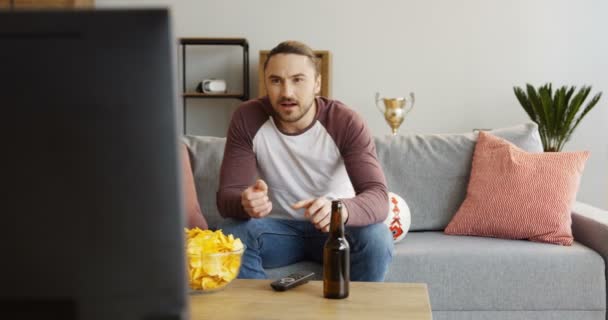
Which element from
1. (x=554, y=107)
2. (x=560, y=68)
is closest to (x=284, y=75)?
(x=554, y=107)

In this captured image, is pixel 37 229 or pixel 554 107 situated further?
pixel 554 107

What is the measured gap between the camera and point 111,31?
0.42 meters

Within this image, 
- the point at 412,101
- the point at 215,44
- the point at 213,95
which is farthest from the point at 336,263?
the point at 215,44

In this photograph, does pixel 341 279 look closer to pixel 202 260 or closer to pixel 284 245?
pixel 202 260

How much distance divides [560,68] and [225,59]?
2.36m

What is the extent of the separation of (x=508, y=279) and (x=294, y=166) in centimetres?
79

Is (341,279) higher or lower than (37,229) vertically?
lower

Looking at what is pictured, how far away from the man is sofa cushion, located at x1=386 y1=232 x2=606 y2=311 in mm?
270

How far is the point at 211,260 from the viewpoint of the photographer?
1300mm

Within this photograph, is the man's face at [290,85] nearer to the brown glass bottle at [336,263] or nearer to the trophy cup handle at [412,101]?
the brown glass bottle at [336,263]

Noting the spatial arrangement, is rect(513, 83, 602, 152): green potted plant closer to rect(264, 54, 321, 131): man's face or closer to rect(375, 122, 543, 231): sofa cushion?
rect(375, 122, 543, 231): sofa cushion

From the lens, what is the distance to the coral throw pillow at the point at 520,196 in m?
2.26

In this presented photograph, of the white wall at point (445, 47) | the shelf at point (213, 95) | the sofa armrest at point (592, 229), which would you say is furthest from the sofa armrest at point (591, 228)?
the shelf at point (213, 95)

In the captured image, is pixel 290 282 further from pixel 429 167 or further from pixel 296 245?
pixel 429 167
